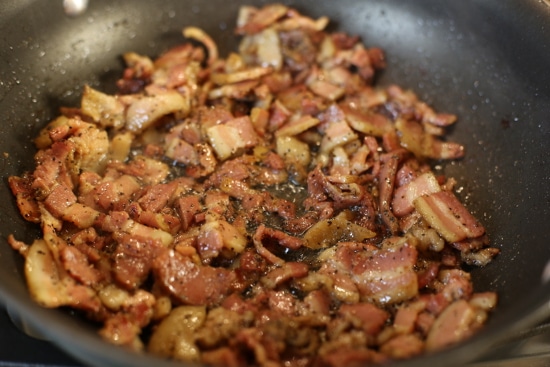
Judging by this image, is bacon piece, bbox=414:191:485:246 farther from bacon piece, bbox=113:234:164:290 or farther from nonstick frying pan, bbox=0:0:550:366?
bacon piece, bbox=113:234:164:290

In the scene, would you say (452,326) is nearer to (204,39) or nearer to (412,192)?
(412,192)

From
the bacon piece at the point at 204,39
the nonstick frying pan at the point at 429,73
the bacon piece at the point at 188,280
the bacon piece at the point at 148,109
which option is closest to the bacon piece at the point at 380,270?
the nonstick frying pan at the point at 429,73

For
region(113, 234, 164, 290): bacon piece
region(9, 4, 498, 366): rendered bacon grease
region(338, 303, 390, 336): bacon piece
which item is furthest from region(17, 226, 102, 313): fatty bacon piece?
region(338, 303, 390, 336): bacon piece

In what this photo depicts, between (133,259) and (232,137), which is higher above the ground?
(232,137)

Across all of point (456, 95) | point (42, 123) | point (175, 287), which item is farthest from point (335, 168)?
point (42, 123)

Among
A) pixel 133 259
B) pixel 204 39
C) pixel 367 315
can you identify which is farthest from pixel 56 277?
pixel 204 39

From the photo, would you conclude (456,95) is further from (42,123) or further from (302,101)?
(42,123)
